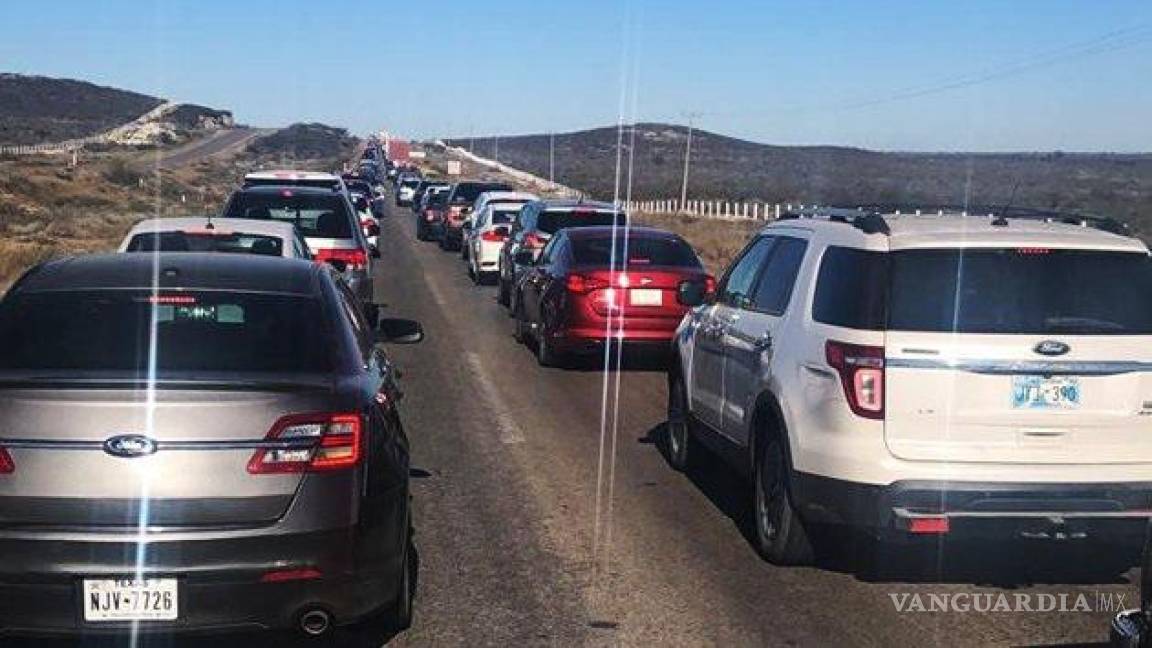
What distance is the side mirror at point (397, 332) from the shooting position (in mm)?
8039

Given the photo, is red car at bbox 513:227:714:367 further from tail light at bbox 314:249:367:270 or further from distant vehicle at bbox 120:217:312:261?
distant vehicle at bbox 120:217:312:261

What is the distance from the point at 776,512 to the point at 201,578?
327 cm

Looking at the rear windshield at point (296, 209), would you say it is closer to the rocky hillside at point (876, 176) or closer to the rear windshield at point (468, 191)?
the rear windshield at point (468, 191)

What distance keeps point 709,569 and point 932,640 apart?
136 cm

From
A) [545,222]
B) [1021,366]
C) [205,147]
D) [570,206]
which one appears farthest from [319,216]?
[205,147]

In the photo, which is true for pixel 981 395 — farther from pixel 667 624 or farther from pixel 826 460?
pixel 667 624

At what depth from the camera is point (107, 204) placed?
54.4 meters

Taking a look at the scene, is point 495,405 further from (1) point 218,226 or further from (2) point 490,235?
(2) point 490,235

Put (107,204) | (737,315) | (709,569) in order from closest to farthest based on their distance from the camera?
(709,569) < (737,315) < (107,204)

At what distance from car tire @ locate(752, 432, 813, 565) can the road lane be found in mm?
94

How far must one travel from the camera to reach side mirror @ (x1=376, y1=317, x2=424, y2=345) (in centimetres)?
804

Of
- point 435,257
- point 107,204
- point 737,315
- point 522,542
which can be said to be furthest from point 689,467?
point 107,204

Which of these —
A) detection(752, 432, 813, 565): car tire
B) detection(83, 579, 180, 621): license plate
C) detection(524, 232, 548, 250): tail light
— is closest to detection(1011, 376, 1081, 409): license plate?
detection(752, 432, 813, 565): car tire

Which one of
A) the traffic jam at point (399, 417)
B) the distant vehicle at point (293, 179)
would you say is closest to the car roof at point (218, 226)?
the traffic jam at point (399, 417)
